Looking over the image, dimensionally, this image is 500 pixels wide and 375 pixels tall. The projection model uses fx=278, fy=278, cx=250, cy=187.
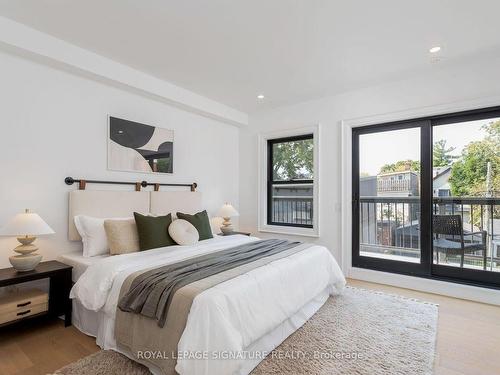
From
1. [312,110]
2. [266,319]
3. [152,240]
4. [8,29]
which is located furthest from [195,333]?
[312,110]

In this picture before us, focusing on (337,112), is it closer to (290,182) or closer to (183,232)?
(290,182)

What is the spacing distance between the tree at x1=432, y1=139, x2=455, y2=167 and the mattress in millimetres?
3888

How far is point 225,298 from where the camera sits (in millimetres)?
1722

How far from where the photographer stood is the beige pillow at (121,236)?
2723 millimetres

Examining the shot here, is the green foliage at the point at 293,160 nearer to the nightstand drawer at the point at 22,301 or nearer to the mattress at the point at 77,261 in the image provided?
the mattress at the point at 77,261

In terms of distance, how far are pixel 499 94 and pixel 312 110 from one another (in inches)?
84.8

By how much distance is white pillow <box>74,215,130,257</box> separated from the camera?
A: 2.74 meters

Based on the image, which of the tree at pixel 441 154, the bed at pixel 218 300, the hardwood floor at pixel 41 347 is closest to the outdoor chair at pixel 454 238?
the tree at pixel 441 154

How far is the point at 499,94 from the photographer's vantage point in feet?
9.66

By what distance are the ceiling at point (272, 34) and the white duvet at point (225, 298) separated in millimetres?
2034

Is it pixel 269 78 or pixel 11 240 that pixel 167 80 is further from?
pixel 11 240

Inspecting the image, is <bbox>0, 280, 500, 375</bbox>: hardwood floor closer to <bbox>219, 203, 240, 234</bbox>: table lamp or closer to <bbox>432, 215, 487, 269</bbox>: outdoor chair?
<bbox>432, 215, 487, 269</bbox>: outdoor chair

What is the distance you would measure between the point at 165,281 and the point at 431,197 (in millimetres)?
3251

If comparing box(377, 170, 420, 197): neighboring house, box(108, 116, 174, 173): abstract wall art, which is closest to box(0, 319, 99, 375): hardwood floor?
box(108, 116, 174, 173): abstract wall art
